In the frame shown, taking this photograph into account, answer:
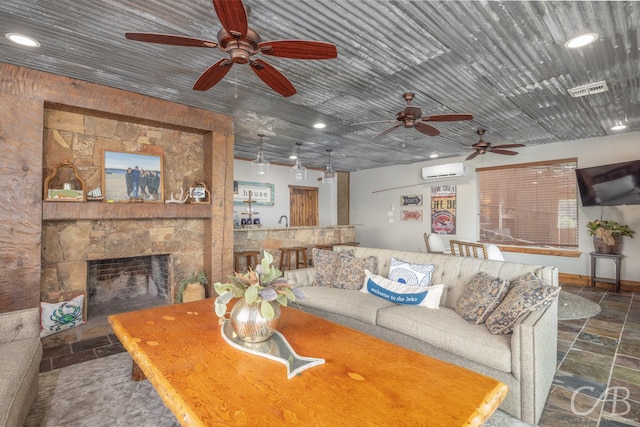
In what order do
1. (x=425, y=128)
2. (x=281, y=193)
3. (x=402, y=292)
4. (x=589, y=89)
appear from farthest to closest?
(x=281, y=193) < (x=425, y=128) < (x=589, y=89) < (x=402, y=292)

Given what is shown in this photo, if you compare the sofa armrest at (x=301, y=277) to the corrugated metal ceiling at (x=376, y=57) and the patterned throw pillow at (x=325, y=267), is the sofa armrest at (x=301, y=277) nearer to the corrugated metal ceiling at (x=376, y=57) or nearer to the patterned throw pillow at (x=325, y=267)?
the patterned throw pillow at (x=325, y=267)

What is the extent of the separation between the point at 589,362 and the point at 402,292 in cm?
161

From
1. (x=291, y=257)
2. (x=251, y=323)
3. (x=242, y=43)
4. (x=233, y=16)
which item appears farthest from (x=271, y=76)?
(x=291, y=257)

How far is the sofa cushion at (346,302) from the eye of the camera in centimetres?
282

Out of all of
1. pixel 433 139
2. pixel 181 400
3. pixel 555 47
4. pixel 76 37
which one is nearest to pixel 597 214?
pixel 433 139

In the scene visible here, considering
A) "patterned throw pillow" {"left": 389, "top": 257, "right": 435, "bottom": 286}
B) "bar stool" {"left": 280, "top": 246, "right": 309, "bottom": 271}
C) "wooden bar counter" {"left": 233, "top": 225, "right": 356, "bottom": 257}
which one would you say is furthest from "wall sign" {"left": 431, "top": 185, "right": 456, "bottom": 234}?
"patterned throw pillow" {"left": 389, "top": 257, "right": 435, "bottom": 286}

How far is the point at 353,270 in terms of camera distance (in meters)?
3.44

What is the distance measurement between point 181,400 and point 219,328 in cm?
78

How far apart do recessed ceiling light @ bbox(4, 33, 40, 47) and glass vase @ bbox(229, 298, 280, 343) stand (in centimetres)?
263

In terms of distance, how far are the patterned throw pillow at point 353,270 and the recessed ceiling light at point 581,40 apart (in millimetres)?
2468

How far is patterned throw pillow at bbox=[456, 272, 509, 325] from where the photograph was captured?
233 centimetres

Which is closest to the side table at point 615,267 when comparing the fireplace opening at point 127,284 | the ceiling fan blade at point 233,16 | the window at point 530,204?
the window at point 530,204

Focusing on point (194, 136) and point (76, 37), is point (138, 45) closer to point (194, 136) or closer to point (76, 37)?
point (76, 37)

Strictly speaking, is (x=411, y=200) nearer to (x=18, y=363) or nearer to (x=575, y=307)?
(x=575, y=307)
